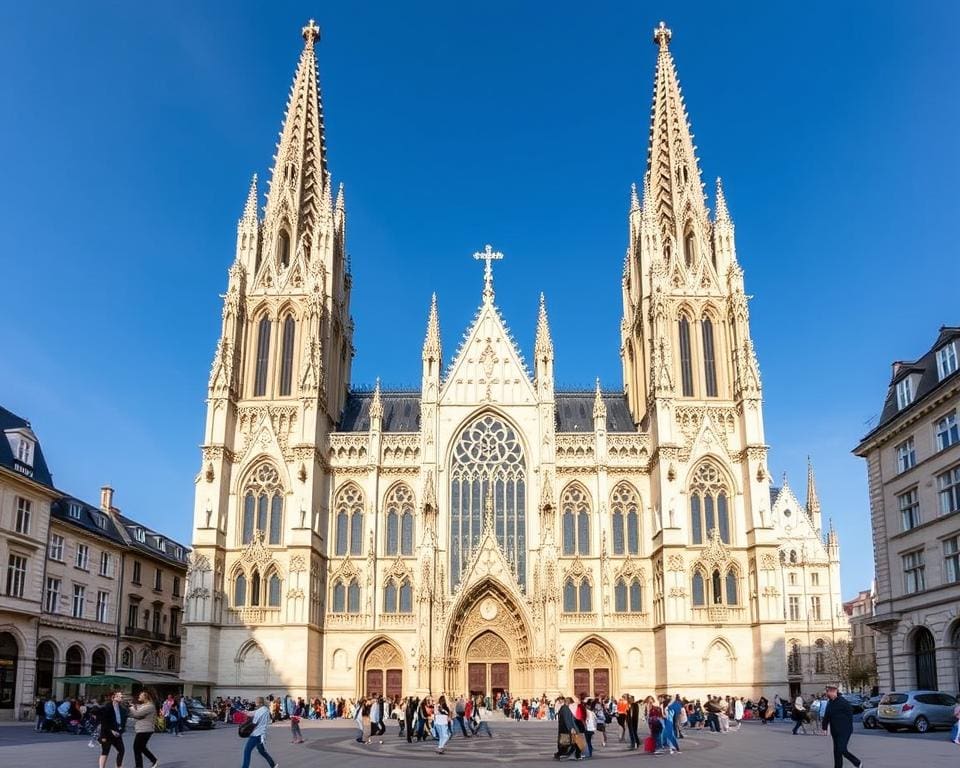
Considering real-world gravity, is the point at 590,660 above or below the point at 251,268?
below

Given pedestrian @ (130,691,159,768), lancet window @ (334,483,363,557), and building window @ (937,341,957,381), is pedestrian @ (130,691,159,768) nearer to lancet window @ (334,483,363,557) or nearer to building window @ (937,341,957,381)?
building window @ (937,341,957,381)

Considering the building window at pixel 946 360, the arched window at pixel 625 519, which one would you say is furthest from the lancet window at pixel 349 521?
the building window at pixel 946 360

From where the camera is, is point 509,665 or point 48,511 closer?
point 48,511

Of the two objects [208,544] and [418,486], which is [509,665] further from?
[208,544]

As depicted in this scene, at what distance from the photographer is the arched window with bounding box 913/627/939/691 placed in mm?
41031

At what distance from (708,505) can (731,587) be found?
480 cm

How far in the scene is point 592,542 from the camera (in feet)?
186

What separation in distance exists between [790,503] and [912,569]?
4904 centimetres

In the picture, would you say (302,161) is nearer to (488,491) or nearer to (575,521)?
(488,491)

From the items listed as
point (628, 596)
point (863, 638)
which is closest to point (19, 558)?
point (628, 596)

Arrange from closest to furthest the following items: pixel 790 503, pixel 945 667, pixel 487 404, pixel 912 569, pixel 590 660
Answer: pixel 945 667 → pixel 912 569 → pixel 590 660 → pixel 487 404 → pixel 790 503

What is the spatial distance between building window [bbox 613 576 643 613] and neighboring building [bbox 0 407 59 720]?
31303mm

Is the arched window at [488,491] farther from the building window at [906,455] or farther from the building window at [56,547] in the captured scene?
the building window at [56,547]

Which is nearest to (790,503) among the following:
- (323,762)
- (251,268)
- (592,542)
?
(592,542)
